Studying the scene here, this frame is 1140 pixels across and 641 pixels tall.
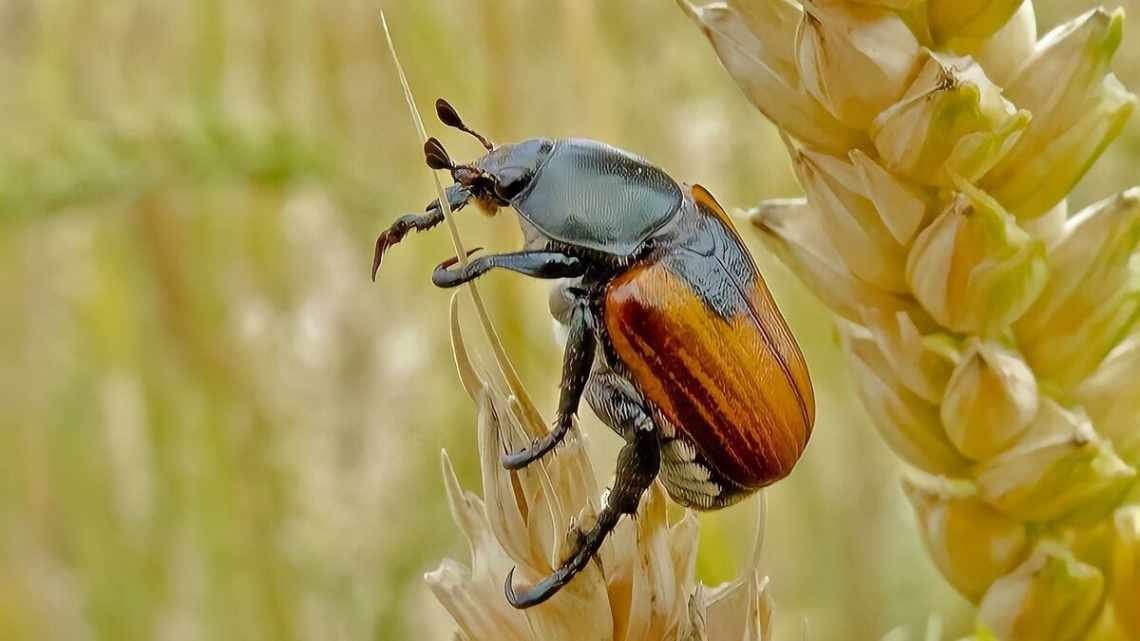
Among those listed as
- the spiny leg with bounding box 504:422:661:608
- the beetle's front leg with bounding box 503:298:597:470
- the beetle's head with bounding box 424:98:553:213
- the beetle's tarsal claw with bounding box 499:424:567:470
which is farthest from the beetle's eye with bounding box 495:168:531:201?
the beetle's tarsal claw with bounding box 499:424:567:470

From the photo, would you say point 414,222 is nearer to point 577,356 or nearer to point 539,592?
point 577,356

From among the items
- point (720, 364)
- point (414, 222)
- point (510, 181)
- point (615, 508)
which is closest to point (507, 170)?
point (510, 181)

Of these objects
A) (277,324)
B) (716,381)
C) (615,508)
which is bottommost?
(277,324)

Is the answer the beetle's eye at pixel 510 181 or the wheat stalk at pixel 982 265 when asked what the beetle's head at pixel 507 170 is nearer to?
the beetle's eye at pixel 510 181

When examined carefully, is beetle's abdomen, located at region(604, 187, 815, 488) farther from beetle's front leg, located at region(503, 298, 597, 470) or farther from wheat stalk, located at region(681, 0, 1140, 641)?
wheat stalk, located at region(681, 0, 1140, 641)

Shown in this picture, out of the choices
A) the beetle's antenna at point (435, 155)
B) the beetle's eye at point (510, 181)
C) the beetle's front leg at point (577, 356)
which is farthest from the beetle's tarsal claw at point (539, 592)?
the beetle's eye at point (510, 181)

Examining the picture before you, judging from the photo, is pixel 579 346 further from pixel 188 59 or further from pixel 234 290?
pixel 188 59

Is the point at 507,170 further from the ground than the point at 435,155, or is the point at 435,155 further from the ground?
the point at 435,155
